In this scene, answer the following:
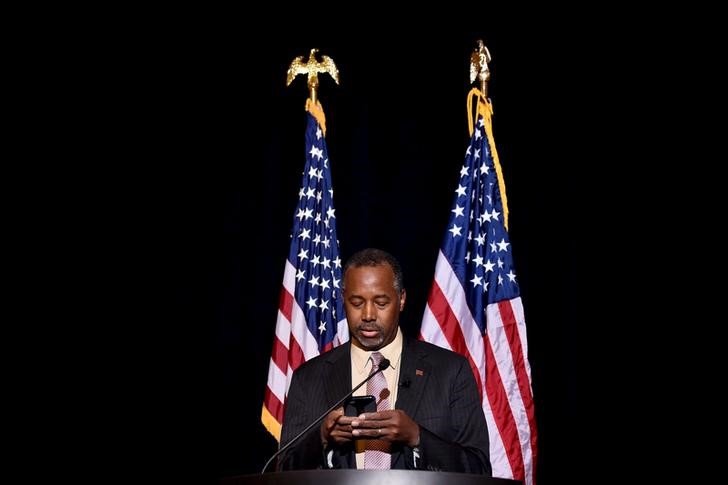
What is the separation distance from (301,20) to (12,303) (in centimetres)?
222

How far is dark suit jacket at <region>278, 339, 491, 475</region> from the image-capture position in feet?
9.52

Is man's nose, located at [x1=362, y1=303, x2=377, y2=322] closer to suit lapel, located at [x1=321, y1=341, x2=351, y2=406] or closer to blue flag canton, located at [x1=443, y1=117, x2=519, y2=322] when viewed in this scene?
suit lapel, located at [x1=321, y1=341, x2=351, y2=406]

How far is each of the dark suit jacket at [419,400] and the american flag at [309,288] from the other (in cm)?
132

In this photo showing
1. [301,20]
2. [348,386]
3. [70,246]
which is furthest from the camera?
[301,20]

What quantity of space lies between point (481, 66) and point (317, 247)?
1247 millimetres

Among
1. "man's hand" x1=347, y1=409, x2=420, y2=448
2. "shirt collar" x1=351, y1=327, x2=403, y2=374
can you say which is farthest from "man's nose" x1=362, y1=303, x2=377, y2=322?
"man's hand" x1=347, y1=409, x2=420, y2=448

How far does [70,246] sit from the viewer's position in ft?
15.7

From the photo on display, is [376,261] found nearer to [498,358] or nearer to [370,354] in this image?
[370,354]

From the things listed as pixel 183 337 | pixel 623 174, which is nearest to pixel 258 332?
pixel 183 337

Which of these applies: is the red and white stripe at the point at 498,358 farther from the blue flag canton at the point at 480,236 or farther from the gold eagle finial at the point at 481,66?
the gold eagle finial at the point at 481,66

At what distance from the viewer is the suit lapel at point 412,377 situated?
3049 mm

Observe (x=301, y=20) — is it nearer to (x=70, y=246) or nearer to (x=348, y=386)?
(x=70, y=246)

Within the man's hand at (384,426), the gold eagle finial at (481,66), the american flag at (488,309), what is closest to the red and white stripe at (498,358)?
the american flag at (488,309)

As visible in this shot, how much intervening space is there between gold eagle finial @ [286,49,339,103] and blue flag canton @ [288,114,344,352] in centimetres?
17
